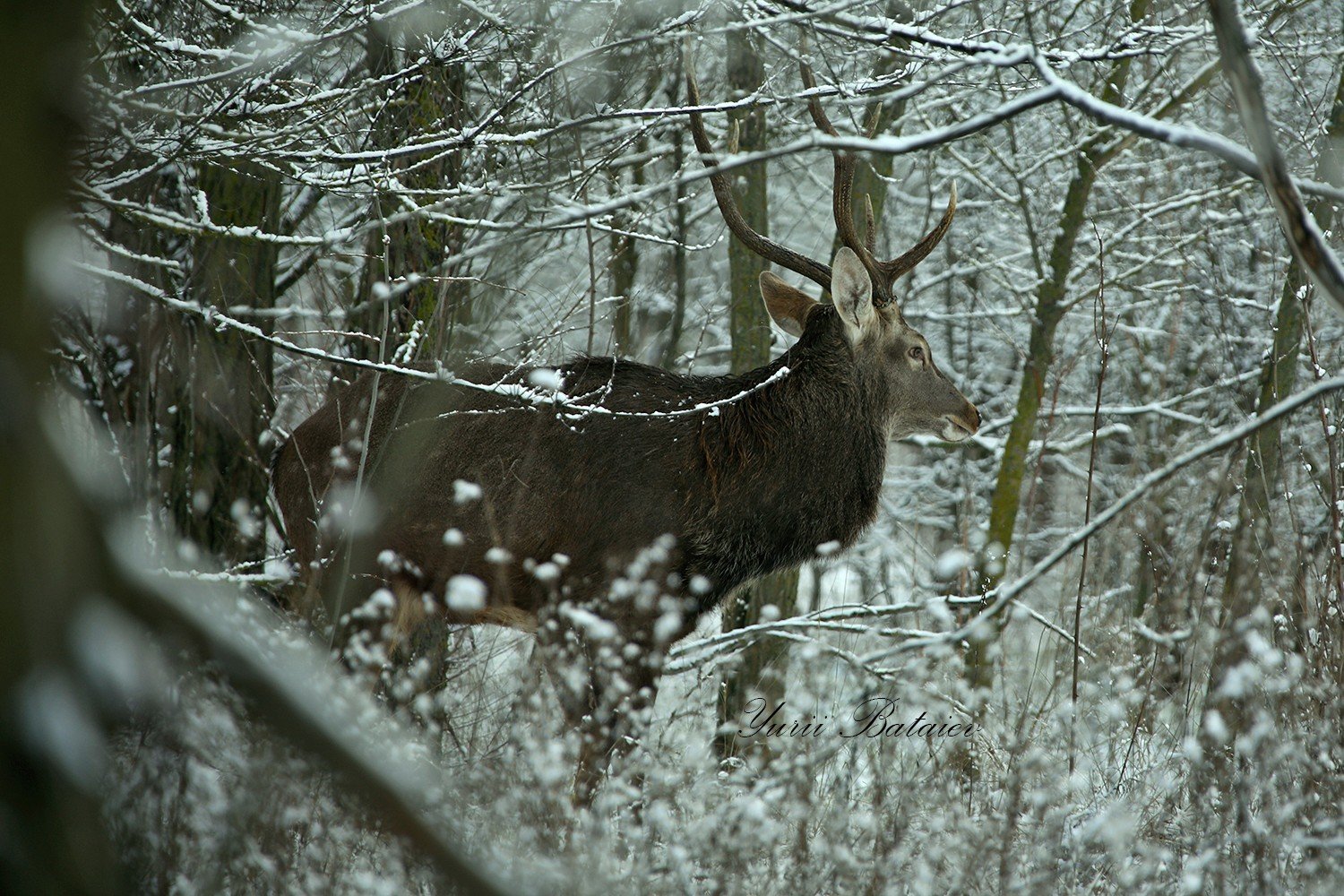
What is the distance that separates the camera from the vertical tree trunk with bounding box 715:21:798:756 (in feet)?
20.4

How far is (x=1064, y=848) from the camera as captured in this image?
3.25 meters

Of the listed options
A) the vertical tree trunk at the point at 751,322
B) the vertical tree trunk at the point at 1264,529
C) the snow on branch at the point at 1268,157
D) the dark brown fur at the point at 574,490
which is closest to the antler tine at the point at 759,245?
the dark brown fur at the point at 574,490

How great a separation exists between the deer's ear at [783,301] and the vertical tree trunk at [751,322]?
0.37 m

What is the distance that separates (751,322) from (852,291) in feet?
4.54

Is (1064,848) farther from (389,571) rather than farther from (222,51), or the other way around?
(222,51)

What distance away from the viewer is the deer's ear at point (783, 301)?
598 centimetres

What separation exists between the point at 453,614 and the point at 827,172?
285 inches

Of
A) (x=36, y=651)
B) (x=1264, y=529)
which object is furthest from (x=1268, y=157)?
(x=1264, y=529)

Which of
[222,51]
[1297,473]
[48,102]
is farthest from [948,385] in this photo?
[48,102]

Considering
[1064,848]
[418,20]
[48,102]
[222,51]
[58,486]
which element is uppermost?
[418,20]

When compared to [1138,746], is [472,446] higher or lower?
higher

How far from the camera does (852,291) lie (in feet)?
17.3
